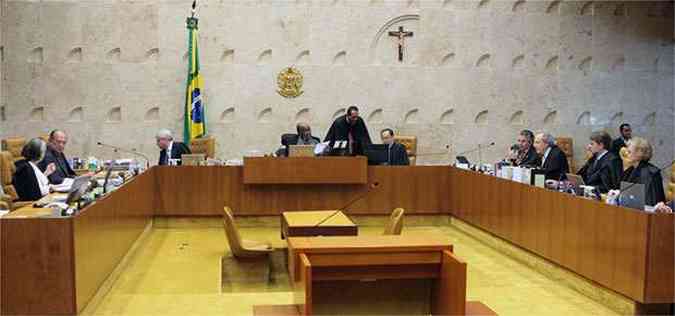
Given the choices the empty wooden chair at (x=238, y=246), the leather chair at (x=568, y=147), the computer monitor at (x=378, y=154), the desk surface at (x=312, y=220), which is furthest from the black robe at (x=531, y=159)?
the leather chair at (x=568, y=147)

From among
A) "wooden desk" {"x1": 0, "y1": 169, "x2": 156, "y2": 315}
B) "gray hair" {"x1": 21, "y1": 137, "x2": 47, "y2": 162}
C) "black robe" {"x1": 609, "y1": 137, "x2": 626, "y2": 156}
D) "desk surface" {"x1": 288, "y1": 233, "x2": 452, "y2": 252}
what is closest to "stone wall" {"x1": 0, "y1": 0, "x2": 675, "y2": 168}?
"black robe" {"x1": 609, "y1": 137, "x2": 626, "y2": 156}

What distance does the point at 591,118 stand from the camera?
1286 cm

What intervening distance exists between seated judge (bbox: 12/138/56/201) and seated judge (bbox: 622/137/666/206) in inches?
203

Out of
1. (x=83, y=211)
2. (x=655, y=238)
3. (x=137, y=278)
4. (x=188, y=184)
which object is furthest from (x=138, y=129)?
(x=655, y=238)

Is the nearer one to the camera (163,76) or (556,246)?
(556,246)

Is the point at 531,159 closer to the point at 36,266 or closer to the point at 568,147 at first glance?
the point at 568,147

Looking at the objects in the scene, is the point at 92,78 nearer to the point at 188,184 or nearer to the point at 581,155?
the point at 188,184

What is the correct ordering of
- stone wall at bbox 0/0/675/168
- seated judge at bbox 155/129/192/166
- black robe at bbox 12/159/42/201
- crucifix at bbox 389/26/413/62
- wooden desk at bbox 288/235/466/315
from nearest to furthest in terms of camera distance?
wooden desk at bbox 288/235/466/315
black robe at bbox 12/159/42/201
seated judge at bbox 155/129/192/166
stone wall at bbox 0/0/675/168
crucifix at bbox 389/26/413/62

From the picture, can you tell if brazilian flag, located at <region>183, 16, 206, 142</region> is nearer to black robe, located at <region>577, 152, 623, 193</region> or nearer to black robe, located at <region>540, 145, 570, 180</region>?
black robe, located at <region>540, 145, 570, 180</region>

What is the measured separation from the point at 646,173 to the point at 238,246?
3509 millimetres

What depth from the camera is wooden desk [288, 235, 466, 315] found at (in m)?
4.05

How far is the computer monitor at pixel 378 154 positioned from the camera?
9234mm

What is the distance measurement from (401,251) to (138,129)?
8448 mm

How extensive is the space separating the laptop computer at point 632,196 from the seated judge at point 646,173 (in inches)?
22.7
